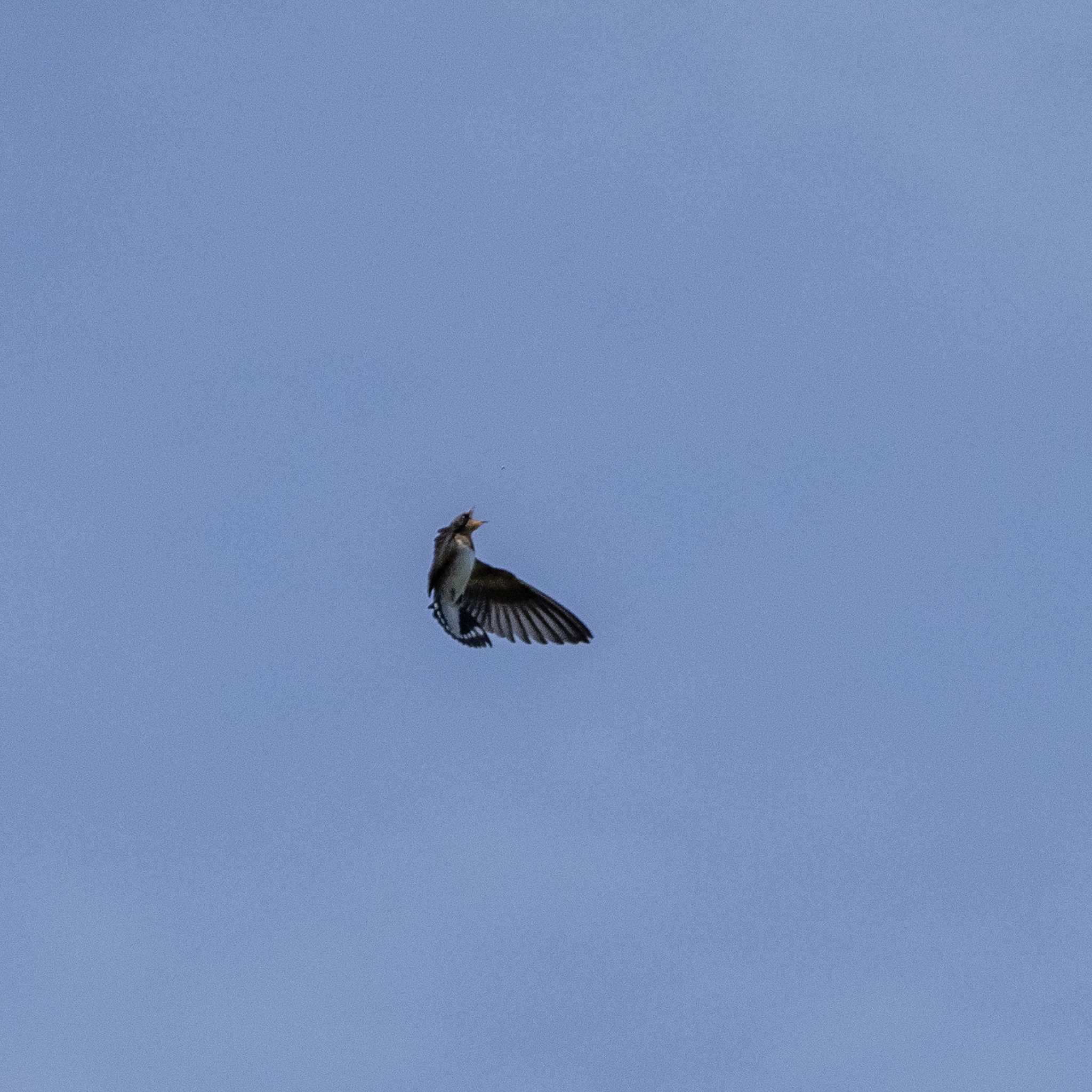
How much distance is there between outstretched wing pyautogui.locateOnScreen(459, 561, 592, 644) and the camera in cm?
2172

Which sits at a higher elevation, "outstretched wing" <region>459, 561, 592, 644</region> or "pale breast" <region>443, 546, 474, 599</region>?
"outstretched wing" <region>459, 561, 592, 644</region>

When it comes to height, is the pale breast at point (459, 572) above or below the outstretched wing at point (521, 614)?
below

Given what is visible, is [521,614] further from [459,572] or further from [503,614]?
[459,572]

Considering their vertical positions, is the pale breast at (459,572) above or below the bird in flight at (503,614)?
below

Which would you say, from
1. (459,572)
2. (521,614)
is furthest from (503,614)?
(459,572)

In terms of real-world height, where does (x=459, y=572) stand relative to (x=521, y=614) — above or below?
below

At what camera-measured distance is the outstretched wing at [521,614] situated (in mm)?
21719

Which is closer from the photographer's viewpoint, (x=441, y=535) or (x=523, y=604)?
(x=441, y=535)

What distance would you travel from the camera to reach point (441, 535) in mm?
20297

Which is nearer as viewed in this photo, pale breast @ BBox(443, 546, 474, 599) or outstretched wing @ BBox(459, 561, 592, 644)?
pale breast @ BBox(443, 546, 474, 599)

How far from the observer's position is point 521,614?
2186 cm

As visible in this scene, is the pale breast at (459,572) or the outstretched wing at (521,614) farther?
the outstretched wing at (521,614)

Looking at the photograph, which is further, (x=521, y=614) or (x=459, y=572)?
(x=521, y=614)

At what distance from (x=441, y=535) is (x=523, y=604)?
1.93 metres
